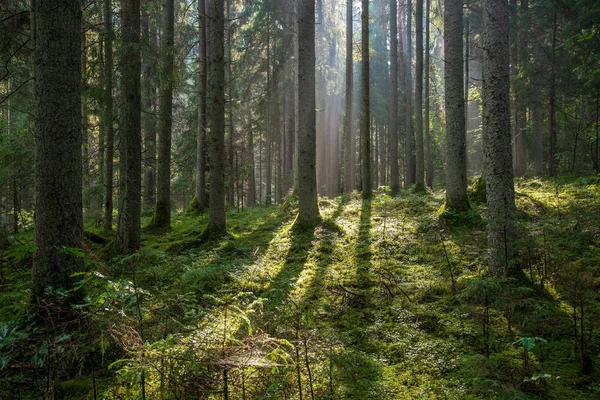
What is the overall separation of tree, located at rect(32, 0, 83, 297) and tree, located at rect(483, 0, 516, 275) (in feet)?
19.4

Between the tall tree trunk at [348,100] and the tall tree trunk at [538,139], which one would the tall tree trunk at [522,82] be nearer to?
the tall tree trunk at [538,139]

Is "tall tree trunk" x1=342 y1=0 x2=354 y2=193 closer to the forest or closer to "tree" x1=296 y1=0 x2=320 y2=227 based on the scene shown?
the forest

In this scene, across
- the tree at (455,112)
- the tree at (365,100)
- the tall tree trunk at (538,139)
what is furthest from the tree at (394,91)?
the tall tree trunk at (538,139)

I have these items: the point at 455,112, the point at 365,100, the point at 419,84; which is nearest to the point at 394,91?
the point at 419,84

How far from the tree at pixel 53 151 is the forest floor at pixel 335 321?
0.33m

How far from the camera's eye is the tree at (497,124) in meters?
5.39

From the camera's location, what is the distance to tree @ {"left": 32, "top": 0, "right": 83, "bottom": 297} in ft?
14.0

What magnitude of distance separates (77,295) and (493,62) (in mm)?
6853

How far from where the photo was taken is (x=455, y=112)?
9.52m

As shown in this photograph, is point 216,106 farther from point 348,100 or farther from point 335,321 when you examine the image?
point 348,100

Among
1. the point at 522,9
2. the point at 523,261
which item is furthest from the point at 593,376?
the point at 522,9

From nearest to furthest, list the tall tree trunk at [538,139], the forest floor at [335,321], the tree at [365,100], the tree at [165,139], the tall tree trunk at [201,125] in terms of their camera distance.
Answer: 1. the forest floor at [335,321]
2. the tree at [165,139]
3. the tree at [365,100]
4. the tall tree trunk at [201,125]
5. the tall tree trunk at [538,139]

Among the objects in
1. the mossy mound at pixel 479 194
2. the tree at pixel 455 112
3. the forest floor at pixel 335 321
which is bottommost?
the forest floor at pixel 335 321

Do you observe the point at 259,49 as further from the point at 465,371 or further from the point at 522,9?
the point at 465,371
